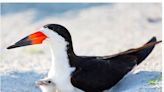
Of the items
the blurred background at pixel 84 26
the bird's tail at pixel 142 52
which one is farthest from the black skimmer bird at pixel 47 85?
the blurred background at pixel 84 26

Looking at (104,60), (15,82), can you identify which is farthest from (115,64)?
(15,82)

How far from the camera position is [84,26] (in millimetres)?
15203

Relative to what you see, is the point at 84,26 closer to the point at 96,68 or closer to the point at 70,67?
the point at 96,68

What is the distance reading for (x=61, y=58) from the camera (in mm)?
7801

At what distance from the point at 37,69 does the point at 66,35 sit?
2.12m

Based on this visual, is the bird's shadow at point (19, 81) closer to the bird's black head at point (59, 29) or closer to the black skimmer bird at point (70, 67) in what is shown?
the black skimmer bird at point (70, 67)

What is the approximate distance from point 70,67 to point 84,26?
7.45 meters

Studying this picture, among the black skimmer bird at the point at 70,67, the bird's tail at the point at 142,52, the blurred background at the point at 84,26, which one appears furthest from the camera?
the blurred background at the point at 84,26

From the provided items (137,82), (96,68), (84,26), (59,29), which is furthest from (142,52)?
(84,26)

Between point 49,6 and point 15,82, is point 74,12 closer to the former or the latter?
point 49,6

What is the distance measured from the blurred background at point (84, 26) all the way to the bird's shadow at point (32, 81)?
1.02 meters

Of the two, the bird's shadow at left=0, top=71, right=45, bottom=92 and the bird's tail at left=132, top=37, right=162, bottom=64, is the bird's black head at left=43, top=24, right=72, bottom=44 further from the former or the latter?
the bird's tail at left=132, top=37, right=162, bottom=64

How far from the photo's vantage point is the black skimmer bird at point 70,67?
7.71 m

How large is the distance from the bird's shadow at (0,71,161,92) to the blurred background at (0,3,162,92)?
3.36 ft
